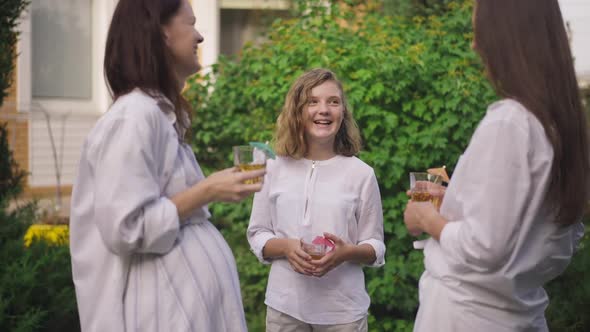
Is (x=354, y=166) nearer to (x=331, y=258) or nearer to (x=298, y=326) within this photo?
(x=331, y=258)

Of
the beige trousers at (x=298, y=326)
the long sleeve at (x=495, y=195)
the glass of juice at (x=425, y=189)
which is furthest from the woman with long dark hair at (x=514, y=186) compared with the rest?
the beige trousers at (x=298, y=326)

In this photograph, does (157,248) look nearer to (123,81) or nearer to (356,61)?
(123,81)

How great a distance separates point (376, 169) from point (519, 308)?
3318mm

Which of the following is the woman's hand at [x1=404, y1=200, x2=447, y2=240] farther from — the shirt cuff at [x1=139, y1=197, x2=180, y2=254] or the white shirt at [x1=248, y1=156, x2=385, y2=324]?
the white shirt at [x1=248, y1=156, x2=385, y2=324]

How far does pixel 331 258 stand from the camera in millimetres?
3271

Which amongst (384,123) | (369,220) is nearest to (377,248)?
(369,220)

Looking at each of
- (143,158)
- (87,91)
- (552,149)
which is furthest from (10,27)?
(87,91)

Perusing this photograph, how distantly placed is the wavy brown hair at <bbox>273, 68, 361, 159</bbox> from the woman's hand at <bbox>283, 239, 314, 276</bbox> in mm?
492

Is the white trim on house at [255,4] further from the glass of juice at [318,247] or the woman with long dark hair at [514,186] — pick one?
the woman with long dark hair at [514,186]

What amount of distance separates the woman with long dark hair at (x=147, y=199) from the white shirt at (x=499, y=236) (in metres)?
0.64

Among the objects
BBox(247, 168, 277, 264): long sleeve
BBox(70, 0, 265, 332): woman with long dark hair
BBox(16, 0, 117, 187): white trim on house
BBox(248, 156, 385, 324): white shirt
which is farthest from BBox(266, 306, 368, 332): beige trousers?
BBox(16, 0, 117, 187): white trim on house

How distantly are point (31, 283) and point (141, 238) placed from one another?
2279 millimetres

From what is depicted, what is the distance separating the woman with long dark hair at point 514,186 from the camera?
212 centimetres

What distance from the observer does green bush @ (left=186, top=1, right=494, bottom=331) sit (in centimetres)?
556
